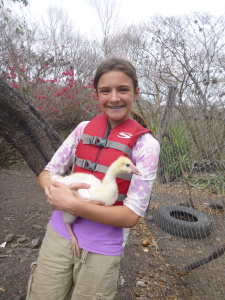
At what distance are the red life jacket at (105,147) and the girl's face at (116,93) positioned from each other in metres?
0.12

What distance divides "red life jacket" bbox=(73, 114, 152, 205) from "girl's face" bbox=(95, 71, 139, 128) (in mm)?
120

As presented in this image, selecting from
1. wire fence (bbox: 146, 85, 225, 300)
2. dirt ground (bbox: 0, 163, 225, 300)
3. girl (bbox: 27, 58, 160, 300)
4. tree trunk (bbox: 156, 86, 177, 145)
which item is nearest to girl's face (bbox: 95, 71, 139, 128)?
girl (bbox: 27, 58, 160, 300)

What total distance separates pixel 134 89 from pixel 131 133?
345 millimetres

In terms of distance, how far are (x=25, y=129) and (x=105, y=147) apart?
1261 mm

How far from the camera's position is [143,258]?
3.05 meters

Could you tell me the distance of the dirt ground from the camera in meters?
2.44

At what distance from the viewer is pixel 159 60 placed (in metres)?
10.1

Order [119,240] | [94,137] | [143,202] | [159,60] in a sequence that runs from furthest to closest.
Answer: [159,60] < [94,137] < [119,240] < [143,202]

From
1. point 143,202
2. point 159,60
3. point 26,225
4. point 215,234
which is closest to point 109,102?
point 143,202

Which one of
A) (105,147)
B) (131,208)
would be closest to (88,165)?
(105,147)

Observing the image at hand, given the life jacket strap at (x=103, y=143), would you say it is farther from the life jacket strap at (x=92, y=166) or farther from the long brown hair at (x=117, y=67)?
the long brown hair at (x=117, y=67)

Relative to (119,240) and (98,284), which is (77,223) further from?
(98,284)

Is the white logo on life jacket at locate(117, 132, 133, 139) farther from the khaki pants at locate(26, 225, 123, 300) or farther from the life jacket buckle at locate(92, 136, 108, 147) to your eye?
the khaki pants at locate(26, 225, 123, 300)

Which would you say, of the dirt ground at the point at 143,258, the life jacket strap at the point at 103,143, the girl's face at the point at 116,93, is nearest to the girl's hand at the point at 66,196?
the life jacket strap at the point at 103,143
